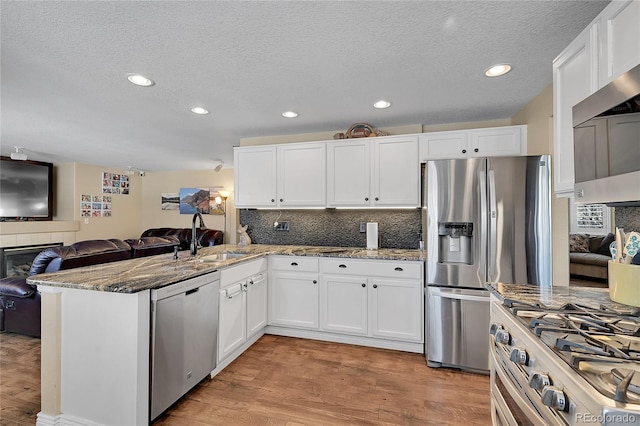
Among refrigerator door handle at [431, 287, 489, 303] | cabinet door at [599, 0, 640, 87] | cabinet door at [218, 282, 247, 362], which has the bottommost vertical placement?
cabinet door at [218, 282, 247, 362]

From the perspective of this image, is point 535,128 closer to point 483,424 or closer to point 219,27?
point 483,424

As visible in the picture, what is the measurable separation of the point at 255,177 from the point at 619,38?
3.11m

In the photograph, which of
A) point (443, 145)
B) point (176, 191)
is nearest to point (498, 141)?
point (443, 145)

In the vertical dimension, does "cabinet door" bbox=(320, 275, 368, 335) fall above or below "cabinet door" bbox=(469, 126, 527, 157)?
below

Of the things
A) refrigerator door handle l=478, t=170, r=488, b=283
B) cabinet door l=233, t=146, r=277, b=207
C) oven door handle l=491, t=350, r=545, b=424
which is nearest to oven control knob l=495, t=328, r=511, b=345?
oven door handle l=491, t=350, r=545, b=424

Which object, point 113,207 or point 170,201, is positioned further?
point 170,201

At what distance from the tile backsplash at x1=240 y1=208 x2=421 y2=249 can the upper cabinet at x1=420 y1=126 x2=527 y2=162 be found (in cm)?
71

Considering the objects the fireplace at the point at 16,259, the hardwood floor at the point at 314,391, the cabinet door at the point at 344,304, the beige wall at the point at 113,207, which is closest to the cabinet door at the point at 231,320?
the hardwood floor at the point at 314,391

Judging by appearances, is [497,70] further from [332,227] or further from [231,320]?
[231,320]

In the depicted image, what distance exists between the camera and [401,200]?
302cm

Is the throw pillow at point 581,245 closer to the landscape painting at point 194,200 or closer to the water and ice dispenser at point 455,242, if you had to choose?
the water and ice dispenser at point 455,242

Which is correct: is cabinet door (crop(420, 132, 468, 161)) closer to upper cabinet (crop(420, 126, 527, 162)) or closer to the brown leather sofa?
upper cabinet (crop(420, 126, 527, 162))

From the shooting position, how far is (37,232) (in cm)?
555

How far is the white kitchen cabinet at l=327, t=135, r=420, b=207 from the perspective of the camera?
300 centimetres
